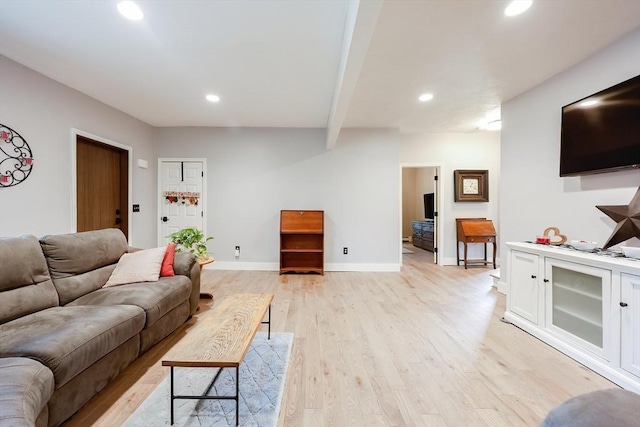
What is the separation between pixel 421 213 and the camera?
25.2 feet

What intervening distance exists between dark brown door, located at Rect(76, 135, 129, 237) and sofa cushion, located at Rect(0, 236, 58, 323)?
1947 mm

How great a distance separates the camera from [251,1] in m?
1.73

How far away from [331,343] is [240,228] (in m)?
2.93

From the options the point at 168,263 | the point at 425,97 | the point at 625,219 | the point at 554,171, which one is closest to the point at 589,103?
the point at 554,171

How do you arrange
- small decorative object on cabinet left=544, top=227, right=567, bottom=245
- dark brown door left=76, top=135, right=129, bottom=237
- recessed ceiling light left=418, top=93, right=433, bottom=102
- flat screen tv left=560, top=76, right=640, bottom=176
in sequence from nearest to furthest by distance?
1. flat screen tv left=560, top=76, right=640, bottom=176
2. small decorative object on cabinet left=544, top=227, right=567, bottom=245
3. recessed ceiling light left=418, top=93, right=433, bottom=102
4. dark brown door left=76, top=135, right=129, bottom=237

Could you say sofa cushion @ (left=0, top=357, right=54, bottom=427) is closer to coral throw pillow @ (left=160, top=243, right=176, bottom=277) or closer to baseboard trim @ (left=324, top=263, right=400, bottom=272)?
coral throw pillow @ (left=160, top=243, right=176, bottom=277)

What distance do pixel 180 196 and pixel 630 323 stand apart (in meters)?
5.36

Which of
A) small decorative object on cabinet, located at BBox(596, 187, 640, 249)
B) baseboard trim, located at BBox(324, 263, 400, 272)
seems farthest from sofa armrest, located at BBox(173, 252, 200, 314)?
small decorative object on cabinet, located at BBox(596, 187, 640, 249)

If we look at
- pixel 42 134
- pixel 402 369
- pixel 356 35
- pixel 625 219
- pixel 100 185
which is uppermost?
pixel 356 35

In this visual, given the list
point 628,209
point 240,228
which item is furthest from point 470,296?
point 240,228

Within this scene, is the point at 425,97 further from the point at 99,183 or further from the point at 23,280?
the point at 99,183

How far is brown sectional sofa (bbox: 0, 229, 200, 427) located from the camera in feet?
3.64

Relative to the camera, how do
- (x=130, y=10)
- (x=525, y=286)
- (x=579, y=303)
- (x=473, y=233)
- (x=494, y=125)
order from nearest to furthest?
(x=130, y=10) → (x=579, y=303) → (x=525, y=286) → (x=494, y=125) → (x=473, y=233)

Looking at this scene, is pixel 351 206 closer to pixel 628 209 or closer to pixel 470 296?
pixel 470 296
